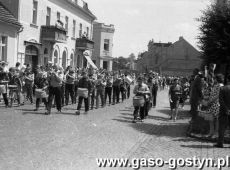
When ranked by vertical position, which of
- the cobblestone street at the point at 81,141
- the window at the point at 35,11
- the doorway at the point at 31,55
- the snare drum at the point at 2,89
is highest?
the window at the point at 35,11

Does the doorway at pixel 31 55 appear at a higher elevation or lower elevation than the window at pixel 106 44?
lower

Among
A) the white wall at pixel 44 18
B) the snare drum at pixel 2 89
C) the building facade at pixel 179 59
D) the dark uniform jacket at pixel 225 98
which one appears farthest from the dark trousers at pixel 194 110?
the building facade at pixel 179 59

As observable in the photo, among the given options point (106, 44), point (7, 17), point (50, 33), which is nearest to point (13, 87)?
point (7, 17)

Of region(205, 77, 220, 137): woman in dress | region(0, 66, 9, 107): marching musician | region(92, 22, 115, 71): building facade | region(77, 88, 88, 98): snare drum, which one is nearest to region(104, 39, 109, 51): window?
region(92, 22, 115, 71): building facade

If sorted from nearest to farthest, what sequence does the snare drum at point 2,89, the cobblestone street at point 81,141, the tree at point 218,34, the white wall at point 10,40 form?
the cobblestone street at point 81,141
the snare drum at point 2,89
the tree at point 218,34
the white wall at point 10,40

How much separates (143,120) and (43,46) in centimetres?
1809

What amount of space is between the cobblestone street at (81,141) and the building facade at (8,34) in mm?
11616

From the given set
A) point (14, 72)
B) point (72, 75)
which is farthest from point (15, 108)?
point (72, 75)

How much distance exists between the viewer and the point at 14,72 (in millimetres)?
16750

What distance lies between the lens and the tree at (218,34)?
1603cm

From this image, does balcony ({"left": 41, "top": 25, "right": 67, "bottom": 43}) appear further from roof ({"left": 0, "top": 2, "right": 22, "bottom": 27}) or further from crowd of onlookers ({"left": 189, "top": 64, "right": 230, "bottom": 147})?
crowd of onlookers ({"left": 189, "top": 64, "right": 230, "bottom": 147})

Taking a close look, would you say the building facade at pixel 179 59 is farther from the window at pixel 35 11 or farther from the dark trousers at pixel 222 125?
the dark trousers at pixel 222 125

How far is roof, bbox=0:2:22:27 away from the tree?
489 inches

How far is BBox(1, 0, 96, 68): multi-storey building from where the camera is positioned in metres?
27.6
